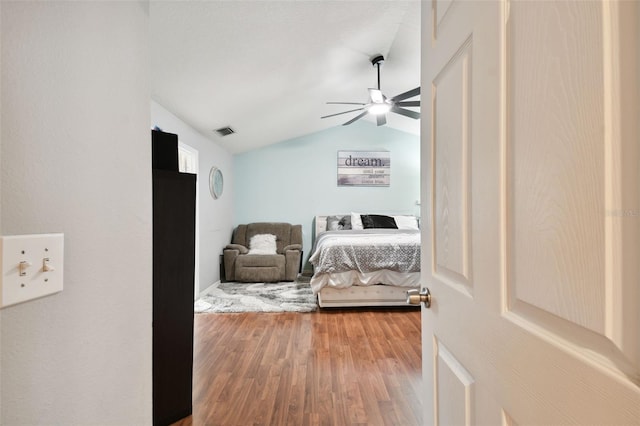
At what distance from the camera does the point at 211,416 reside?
173 cm

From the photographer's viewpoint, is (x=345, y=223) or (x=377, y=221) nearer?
(x=377, y=221)

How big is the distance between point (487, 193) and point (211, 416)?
1.85m

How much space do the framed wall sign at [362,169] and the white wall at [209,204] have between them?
7.02ft

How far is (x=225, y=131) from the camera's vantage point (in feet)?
14.8

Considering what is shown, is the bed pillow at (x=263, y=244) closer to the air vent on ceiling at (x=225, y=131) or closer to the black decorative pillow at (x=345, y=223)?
the black decorative pillow at (x=345, y=223)

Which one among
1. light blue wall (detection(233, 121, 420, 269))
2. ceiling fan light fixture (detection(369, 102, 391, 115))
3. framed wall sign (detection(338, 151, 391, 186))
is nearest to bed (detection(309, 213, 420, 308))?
ceiling fan light fixture (detection(369, 102, 391, 115))

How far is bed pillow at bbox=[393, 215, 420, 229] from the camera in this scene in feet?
18.3

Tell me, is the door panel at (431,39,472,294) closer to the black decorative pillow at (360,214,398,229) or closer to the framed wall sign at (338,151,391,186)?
the black decorative pillow at (360,214,398,229)

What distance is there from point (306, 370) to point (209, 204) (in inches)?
123

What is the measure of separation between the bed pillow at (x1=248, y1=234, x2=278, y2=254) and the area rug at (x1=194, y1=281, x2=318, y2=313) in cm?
66

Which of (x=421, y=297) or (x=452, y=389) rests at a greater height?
(x=421, y=297)

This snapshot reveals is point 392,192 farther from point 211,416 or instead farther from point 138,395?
point 138,395

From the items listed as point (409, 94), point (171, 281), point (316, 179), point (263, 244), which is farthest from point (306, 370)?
point (316, 179)

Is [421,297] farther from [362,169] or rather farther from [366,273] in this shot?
[362,169]
